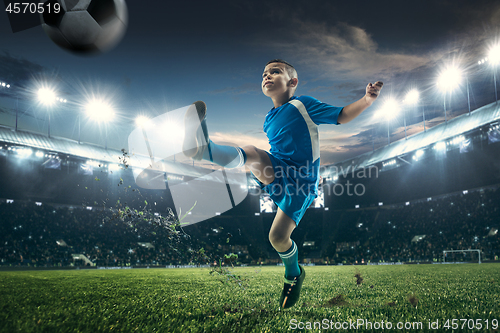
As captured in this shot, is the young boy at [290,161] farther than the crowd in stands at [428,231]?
No

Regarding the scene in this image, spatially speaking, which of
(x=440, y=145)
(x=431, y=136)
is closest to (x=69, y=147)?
(x=431, y=136)

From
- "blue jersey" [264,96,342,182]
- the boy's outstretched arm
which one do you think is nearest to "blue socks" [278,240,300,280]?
"blue jersey" [264,96,342,182]

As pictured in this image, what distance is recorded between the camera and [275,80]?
3.40 meters

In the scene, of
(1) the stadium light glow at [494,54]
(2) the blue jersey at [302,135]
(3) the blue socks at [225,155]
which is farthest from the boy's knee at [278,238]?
(1) the stadium light glow at [494,54]

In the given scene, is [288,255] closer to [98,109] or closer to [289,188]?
[289,188]

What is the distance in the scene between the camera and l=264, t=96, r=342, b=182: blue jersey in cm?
316

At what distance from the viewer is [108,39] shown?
5266mm

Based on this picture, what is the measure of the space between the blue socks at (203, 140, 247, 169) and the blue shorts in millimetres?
403

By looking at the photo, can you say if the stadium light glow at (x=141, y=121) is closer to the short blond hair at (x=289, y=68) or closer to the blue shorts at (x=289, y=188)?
the short blond hair at (x=289, y=68)

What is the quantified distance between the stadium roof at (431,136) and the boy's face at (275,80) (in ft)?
62.0

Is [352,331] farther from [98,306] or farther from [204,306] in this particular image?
[98,306]

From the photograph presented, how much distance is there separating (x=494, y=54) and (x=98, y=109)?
2609 centimetres

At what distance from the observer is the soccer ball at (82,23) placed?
15.7ft

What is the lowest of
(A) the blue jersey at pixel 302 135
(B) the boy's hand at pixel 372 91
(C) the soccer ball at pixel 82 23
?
(A) the blue jersey at pixel 302 135
